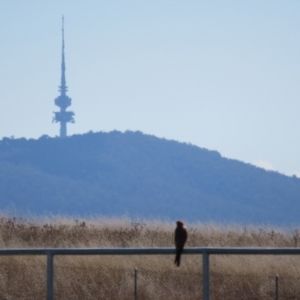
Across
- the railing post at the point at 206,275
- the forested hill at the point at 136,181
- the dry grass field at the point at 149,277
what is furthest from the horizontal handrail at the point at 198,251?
the forested hill at the point at 136,181

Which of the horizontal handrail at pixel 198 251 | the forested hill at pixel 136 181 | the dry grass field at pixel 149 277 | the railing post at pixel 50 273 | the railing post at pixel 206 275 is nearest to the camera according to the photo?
the horizontal handrail at pixel 198 251

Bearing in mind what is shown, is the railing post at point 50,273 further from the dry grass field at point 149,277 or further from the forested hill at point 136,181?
the forested hill at point 136,181

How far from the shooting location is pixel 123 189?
11400 cm

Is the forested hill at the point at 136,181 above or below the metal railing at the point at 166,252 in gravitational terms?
above

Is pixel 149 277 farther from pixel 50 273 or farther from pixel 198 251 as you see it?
pixel 198 251

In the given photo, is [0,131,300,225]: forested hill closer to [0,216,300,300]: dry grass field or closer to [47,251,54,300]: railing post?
[0,216,300,300]: dry grass field

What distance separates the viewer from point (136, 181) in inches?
4584

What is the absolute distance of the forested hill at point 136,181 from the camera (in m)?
100

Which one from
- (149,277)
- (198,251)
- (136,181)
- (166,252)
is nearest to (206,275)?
(198,251)

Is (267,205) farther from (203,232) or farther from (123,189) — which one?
(203,232)

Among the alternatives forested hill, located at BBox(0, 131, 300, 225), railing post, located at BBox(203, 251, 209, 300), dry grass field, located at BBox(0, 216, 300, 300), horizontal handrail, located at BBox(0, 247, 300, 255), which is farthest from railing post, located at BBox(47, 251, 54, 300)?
forested hill, located at BBox(0, 131, 300, 225)

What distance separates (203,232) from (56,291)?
251 inches

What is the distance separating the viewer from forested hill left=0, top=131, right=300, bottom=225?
3939 inches

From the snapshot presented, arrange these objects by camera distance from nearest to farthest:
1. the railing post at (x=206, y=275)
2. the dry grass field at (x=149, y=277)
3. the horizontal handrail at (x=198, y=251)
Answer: the horizontal handrail at (x=198, y=251)
the railing post at (x=206, y=275)
the dry grass field at (x=149, y=277)
